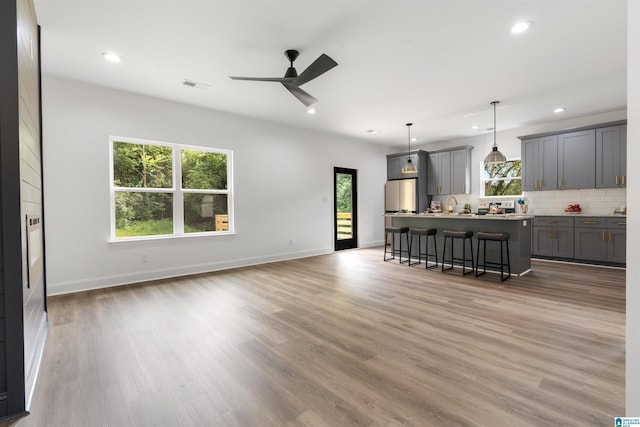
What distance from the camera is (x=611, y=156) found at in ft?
17.3

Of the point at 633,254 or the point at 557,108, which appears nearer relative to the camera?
the point at 633,254

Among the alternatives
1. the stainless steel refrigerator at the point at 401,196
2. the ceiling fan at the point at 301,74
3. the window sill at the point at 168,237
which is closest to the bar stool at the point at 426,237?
the stainless steel refrigerator at the point at 401,196

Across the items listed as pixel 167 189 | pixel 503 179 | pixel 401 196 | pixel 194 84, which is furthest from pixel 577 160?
pixel 167 189

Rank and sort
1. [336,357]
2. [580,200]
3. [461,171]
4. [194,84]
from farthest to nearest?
1. [461,171]
2. [580,200]
3. [194,84]
4. [336,357]

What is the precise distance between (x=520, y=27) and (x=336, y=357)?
336 centimetres

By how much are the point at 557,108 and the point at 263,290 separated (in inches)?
228

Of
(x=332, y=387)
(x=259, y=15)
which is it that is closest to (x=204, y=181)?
(x=259, y=15)

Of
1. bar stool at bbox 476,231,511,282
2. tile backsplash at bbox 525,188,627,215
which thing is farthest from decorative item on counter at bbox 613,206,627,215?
bar stool at bbox 476,231,511,282

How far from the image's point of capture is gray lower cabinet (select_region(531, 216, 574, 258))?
5598mm

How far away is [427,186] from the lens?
7953mm

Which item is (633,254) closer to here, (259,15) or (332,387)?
(332,387)

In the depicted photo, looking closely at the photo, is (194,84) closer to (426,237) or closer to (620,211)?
(426,237)

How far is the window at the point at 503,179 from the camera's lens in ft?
22.0

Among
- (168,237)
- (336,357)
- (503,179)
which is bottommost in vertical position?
(336,357)
